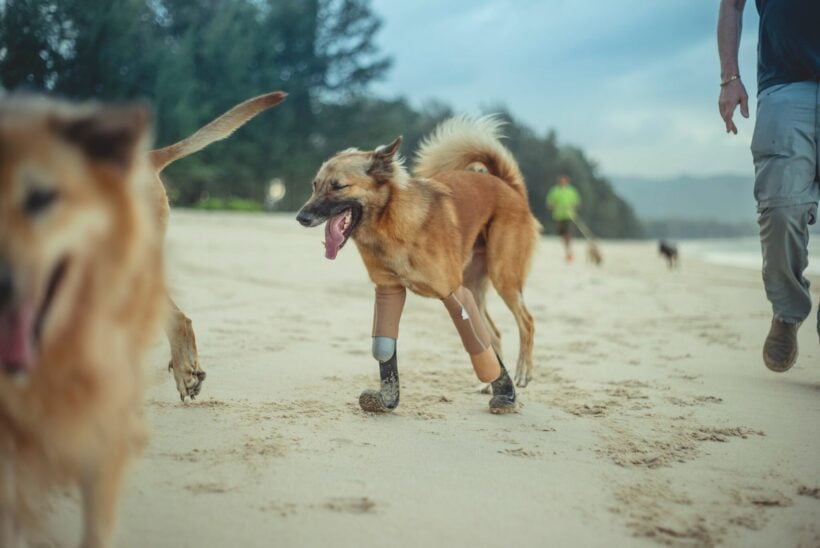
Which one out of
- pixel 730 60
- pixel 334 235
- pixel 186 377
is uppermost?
pixel 730 60

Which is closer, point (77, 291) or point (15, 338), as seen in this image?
point (15, 338)

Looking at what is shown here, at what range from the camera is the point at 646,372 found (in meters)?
5.11

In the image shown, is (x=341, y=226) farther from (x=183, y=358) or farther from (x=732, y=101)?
(x=732, y=101)

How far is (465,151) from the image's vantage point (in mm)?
5426

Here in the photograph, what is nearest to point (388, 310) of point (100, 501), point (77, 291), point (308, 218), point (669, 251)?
point (308, 218)

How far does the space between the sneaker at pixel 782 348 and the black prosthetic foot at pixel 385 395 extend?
2.60 meters

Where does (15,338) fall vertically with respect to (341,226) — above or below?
below

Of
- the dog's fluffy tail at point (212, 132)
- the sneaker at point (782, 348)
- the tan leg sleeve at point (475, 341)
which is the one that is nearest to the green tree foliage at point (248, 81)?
the dog's fluffy tail at point (212, 132)

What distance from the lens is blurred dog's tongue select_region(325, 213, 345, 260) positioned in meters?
3.89

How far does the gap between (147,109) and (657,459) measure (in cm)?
258

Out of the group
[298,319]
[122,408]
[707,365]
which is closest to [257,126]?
[298,319]

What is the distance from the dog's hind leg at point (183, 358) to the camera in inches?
148

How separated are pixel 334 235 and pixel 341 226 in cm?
8

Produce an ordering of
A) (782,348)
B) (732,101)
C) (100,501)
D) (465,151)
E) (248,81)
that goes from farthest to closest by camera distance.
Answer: (248,81)
(465,151)
(782,348)
(732,101)
(100,501)
